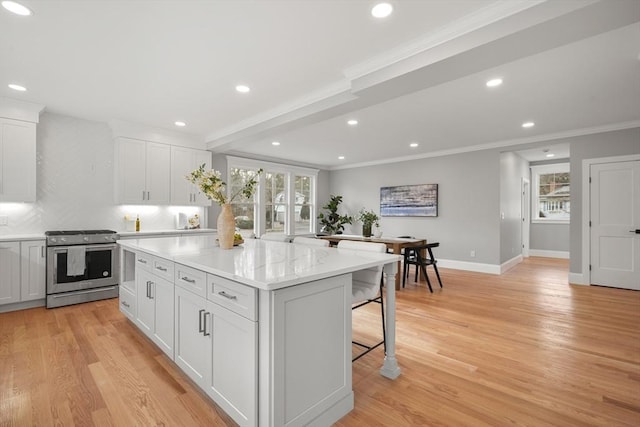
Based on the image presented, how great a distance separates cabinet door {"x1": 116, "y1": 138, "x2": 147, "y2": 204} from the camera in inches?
183

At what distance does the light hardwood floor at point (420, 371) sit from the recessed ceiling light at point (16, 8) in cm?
265

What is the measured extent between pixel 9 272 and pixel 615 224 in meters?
8.61

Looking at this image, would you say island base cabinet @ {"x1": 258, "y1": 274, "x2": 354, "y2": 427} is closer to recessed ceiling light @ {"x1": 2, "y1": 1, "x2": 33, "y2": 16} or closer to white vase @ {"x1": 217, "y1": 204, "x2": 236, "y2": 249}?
white vase @ {"x1": 217, "y1": 204, "x2": 236, "y2": 249}

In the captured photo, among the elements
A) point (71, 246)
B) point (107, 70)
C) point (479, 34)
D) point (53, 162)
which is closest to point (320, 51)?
point (479, 34)

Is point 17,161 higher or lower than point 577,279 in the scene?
higher

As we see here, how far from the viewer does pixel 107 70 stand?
2.97 meters

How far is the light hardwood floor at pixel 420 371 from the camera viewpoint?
5.89ft

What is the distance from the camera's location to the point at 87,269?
4008 millimetres

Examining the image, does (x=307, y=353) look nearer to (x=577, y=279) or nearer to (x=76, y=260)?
(x=76, y=260)

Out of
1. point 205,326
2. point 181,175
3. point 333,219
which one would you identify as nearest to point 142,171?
point 181,175

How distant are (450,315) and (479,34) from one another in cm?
292

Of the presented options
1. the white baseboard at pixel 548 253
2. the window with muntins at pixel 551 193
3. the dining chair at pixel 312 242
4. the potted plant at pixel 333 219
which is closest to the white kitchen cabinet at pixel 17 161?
the dining chair at pixel 312 242

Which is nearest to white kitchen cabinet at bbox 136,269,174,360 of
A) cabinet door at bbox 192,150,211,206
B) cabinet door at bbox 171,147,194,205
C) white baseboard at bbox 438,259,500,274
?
cabinet door at bbox 171,147,194,205

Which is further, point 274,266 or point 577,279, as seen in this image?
point 577,279
